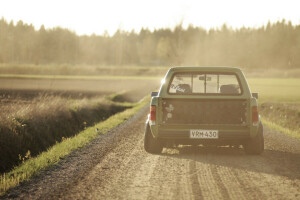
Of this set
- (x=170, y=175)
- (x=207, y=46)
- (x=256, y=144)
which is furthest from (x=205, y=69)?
(x=207, y=46)

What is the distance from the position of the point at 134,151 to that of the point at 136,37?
182m

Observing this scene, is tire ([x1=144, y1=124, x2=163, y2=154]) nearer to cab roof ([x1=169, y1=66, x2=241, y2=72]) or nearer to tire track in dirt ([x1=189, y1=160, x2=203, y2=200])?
tire track in dirt ([x1=189, y1=160, x2=203, y2=200])

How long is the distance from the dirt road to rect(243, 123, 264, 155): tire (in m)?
0.20

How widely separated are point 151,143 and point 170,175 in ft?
6.61

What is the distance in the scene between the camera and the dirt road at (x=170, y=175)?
5348 mm

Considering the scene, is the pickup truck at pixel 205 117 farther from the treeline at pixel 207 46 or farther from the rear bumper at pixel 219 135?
the treeline at pixel 207 46

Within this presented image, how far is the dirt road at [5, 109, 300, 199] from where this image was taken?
535 centimetres

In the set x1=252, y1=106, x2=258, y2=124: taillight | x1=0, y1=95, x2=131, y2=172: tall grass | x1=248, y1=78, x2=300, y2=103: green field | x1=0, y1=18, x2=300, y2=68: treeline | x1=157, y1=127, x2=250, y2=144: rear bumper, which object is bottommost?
x1=248, y1=78, x2=300, y2=103: green field

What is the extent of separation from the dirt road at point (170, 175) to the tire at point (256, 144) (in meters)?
0.20

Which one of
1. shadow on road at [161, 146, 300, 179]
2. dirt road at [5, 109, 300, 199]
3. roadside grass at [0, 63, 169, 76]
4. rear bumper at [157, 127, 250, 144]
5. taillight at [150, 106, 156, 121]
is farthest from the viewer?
roadside grass at [0, 63, 169, 76]

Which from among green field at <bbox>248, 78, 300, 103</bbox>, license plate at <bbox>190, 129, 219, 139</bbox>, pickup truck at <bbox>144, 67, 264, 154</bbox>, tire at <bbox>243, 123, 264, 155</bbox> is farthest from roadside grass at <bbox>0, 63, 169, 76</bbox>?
tire at <bbox>243, 123, 264, 155</bbox>

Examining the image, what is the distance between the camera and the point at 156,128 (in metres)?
7.91

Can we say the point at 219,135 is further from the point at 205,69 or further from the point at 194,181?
the point at 194,181

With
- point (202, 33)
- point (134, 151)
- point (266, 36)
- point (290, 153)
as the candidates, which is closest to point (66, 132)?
point (134, 151)
